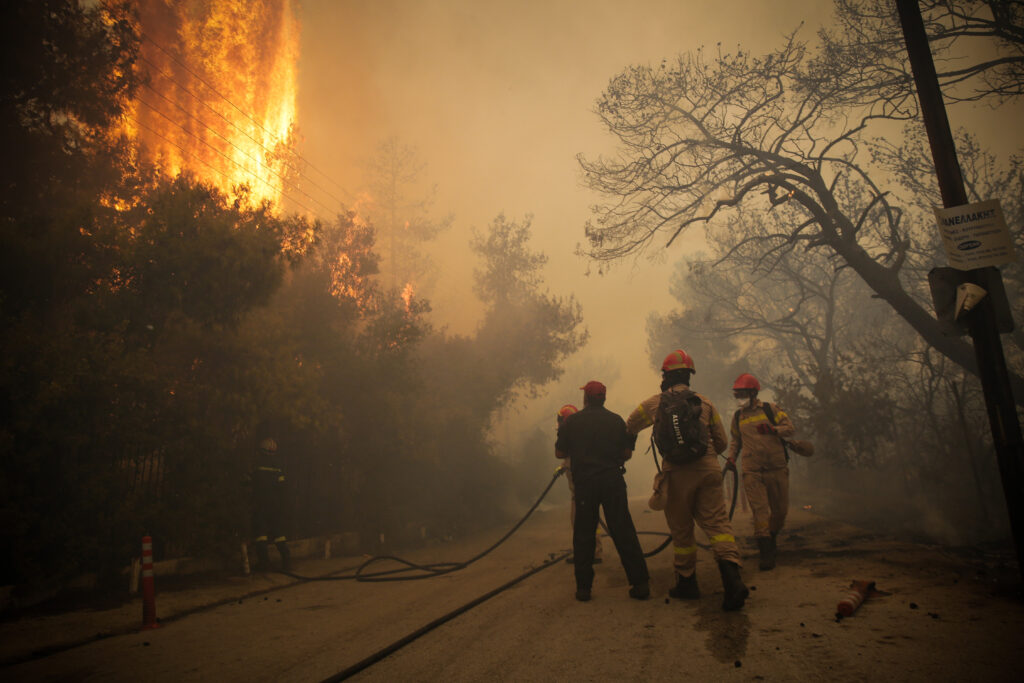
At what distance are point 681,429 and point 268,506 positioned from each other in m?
7.25

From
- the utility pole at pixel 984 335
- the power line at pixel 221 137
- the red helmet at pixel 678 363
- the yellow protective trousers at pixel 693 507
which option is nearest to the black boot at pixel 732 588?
the yellow protective trousers at pixel 693 507

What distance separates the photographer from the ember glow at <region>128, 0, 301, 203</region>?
639 inches

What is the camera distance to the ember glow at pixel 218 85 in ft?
53.3

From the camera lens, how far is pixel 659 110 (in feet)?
37.4

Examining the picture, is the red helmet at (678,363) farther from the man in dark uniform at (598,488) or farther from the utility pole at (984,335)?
the utility pole at (984,335)

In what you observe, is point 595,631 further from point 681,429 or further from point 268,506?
point 268,506

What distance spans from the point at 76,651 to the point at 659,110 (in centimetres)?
1273

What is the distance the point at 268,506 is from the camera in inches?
346

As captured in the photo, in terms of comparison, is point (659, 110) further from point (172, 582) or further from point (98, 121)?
point (172, 582)

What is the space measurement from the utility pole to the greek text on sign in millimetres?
127

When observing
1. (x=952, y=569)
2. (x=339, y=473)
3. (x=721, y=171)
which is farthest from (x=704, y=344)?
(x=952, y=569)

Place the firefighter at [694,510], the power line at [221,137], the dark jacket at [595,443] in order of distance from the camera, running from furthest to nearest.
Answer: the power line at [221,137]
the dark jacket at [595,443]
the firefighter at [694,510]

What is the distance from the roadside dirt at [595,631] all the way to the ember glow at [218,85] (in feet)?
40.2

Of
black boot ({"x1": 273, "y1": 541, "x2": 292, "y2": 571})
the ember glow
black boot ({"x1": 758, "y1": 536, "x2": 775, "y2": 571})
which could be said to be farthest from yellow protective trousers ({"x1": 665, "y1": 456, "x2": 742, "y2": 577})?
the ember glow
